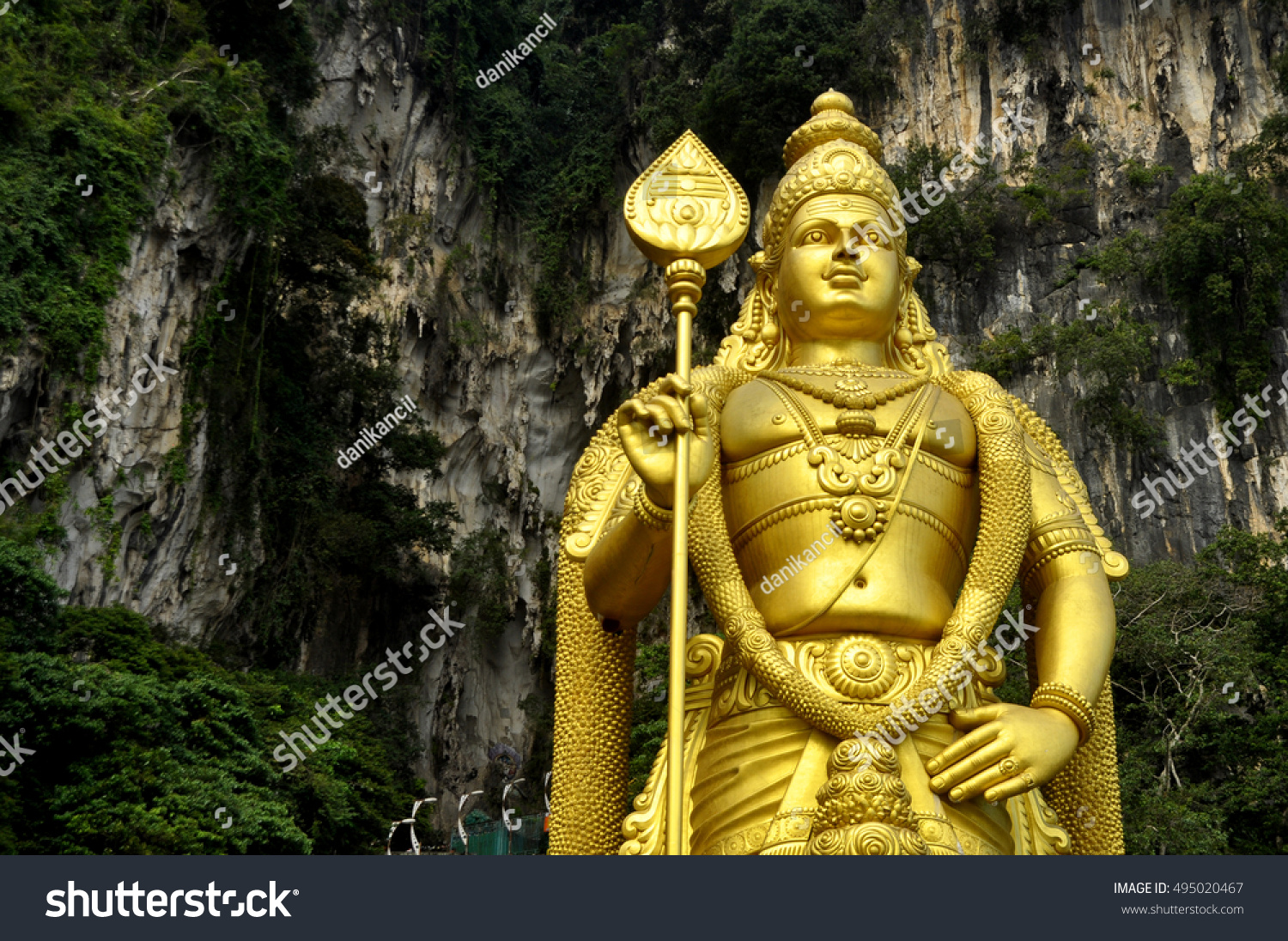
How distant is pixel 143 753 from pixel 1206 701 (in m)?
9.47

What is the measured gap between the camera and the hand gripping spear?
145 inches

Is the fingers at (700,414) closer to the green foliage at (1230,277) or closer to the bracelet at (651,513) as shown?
the bracelet at (651,513)

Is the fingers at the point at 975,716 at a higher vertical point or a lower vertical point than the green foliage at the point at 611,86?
lower

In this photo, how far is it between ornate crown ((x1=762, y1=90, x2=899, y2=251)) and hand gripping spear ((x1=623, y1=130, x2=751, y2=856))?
0.62 m

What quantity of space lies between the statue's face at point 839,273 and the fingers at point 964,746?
5.43 feet

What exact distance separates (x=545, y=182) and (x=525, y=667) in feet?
32.7

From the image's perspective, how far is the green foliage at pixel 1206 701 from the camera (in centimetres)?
1104

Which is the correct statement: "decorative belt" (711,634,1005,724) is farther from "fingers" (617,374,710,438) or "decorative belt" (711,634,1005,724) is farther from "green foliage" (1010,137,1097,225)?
"green foliage" (1010,137,1097,225)

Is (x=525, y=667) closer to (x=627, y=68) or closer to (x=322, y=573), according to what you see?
(x=322, y=573)
